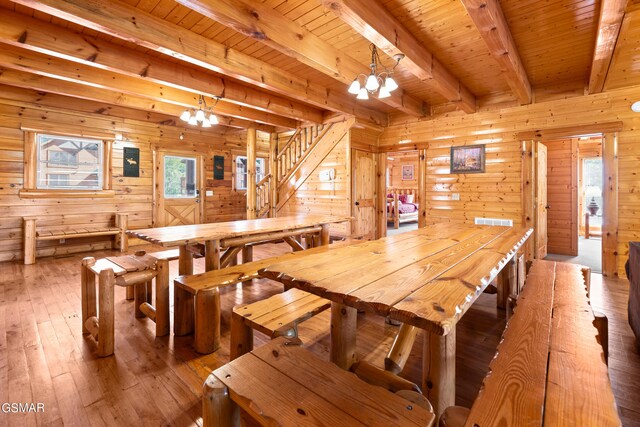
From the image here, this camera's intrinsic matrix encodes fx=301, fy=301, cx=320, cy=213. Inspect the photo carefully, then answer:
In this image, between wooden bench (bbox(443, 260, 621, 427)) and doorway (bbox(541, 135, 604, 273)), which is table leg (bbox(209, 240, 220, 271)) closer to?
wooden bench (bbox(443, 260, 621, 427))

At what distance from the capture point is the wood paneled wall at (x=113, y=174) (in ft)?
16.8

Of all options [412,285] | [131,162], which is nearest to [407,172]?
[131,162]

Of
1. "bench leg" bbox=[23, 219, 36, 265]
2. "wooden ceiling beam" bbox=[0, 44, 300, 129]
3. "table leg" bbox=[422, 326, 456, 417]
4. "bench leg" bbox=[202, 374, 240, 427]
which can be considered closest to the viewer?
"bench leg" bbox=[202, 374, 240, 427]

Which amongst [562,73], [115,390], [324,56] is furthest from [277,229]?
[562,73]

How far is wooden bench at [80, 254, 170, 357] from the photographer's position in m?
2.24

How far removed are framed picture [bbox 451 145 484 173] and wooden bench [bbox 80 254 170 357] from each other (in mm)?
5189

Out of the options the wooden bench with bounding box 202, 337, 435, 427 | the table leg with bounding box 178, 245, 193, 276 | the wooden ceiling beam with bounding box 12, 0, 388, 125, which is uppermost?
the wooden ceiling beam with bounding box 12, 0, 388, 125

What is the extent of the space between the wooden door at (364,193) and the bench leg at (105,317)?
14.9 feet

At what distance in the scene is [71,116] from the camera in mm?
5695

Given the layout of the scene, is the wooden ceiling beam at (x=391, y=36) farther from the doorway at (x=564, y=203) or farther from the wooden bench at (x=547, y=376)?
the doorway at (x=564, y=203)

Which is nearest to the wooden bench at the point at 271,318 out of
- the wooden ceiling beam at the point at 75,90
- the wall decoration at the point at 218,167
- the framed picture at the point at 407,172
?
the wooden ceiling beam at the point at 75,90

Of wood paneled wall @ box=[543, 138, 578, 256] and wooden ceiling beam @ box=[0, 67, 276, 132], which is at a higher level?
wooden ceiling beam @ box=[0, 67, 276, 132]

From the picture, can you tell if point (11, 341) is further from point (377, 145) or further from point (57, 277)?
point (377, 145)

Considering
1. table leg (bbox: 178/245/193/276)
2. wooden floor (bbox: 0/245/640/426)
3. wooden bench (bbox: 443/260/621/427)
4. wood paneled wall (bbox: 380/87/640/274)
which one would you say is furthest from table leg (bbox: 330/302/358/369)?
wood paneled wall (bbox: 380/87/640/274)
